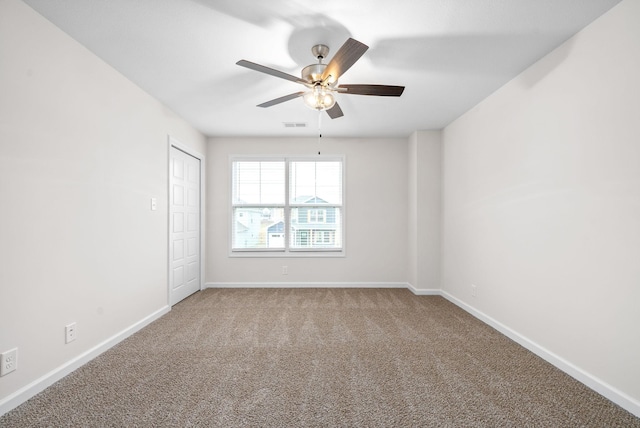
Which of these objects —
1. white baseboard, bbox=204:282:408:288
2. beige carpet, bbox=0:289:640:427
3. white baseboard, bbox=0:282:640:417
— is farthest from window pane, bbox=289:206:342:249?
white baseboard, bbox=0:282:640:417

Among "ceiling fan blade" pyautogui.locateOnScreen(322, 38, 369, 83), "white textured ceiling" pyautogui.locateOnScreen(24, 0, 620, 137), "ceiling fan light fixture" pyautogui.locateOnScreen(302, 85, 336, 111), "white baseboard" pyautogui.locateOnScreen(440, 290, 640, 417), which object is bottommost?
"white baseboard" pyautogui.locateOnScreen(440, 290, 640, 417)

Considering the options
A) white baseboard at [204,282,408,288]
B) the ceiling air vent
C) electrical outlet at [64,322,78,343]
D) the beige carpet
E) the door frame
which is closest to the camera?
the beige carpet

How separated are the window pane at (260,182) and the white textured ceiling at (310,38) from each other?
162 centimetres

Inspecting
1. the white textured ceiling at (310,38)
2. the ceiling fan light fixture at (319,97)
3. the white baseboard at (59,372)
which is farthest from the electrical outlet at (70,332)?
the ceiling fan light fixture at (319,97)

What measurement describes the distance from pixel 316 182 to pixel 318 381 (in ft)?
10.7

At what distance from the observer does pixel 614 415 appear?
1711 millimetres

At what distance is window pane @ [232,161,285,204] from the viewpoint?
482 cm

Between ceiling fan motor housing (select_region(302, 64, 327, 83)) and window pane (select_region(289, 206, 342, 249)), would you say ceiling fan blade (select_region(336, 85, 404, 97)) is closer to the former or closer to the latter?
ceiling fan motor housing (select_region(302, 64, 327, 83))

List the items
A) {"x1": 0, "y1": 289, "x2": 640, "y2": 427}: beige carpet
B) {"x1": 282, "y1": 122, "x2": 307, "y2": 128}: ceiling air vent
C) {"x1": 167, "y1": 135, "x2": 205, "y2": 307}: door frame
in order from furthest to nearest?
1. {"x1": 282, "y1": 122, "x2": 307, "y2": 128}: ceiling air vent
2. {"x1": 167, "y1": 135, "x2": 205, "y2": 307}: door frame
3. {"x1": 0, "y1": 289, "x2": 640, "y2": 427}: beige carpet

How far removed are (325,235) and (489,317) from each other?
252 cm

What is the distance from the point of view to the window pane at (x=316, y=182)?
4828 mm

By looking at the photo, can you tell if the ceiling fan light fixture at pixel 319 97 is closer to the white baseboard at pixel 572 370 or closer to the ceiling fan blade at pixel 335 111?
the ceiling fan blade at pixel 335 111

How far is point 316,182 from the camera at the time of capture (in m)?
4.84

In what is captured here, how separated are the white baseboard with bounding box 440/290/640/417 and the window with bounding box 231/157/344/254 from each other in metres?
2.47
